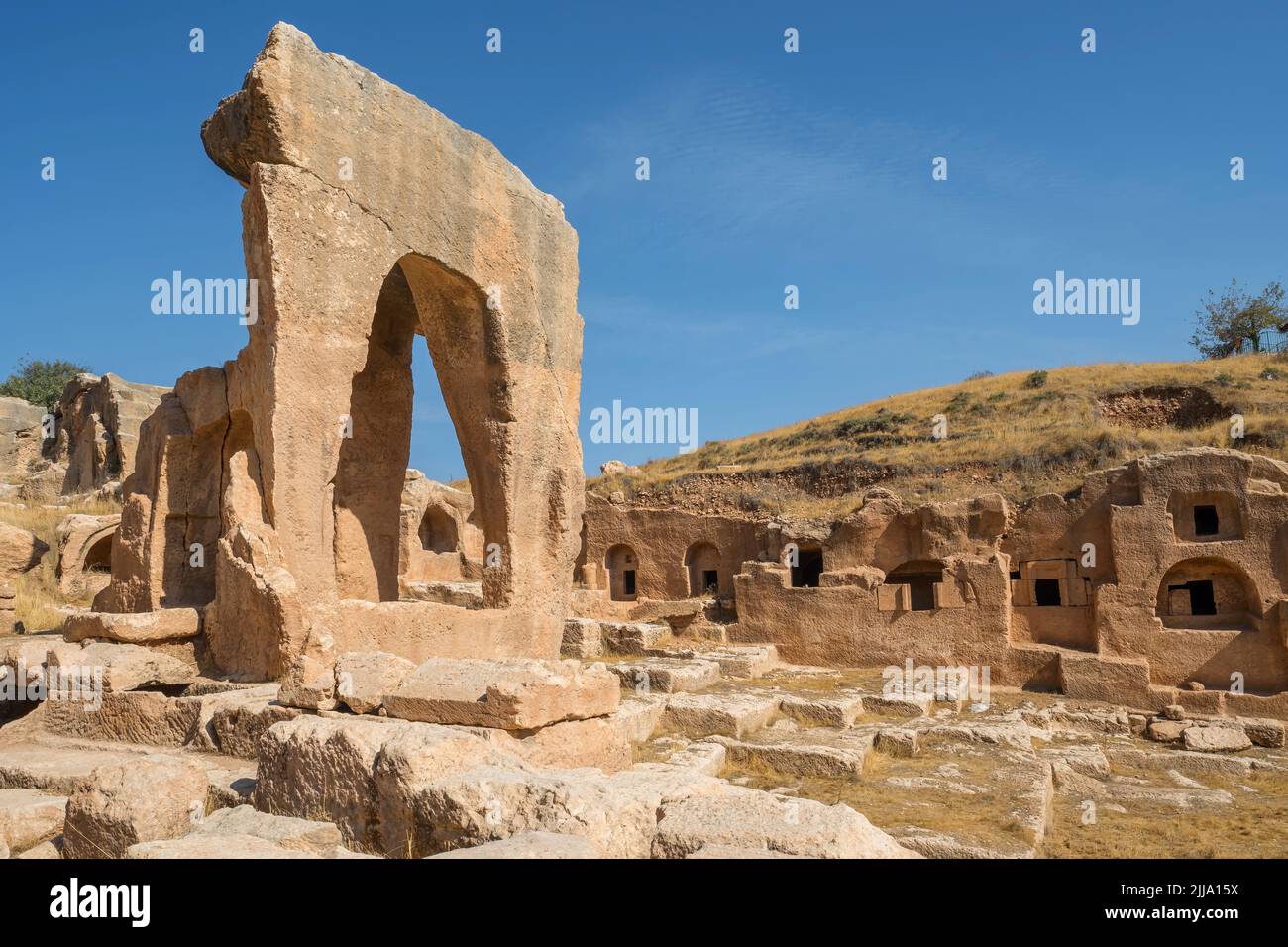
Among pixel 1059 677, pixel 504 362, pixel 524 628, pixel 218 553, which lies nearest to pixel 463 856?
pixel 218 553

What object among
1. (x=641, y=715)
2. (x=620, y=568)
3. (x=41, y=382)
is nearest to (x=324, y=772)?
(x=641, y=715)

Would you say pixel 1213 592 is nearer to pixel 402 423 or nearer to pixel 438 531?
pixel 402 423

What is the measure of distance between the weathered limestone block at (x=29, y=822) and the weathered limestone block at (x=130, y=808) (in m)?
0.47

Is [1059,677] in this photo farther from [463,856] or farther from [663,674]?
[463,856]

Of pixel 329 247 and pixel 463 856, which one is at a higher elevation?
pixel 329 247

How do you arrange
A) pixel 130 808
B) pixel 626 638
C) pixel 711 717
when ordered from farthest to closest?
1. pixel 626 638
2. pixel 711 717
3. pixel 130 808

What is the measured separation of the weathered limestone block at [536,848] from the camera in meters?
2.60

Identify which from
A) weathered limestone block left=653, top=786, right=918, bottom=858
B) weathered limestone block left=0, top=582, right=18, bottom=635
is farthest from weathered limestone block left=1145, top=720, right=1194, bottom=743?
weathered limestone block left=0, top=582, right=18, bottom=635

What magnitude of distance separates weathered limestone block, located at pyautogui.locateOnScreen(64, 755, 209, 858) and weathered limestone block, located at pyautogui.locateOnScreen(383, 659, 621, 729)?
130 cm

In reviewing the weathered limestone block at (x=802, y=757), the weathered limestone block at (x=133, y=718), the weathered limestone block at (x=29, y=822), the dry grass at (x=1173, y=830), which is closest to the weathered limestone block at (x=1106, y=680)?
the dry grass at (x=1173, y=830)

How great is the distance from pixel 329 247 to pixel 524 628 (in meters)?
3.97

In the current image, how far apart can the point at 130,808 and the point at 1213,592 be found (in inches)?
599

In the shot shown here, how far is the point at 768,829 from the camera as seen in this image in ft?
10.1

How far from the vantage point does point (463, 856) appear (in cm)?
264
